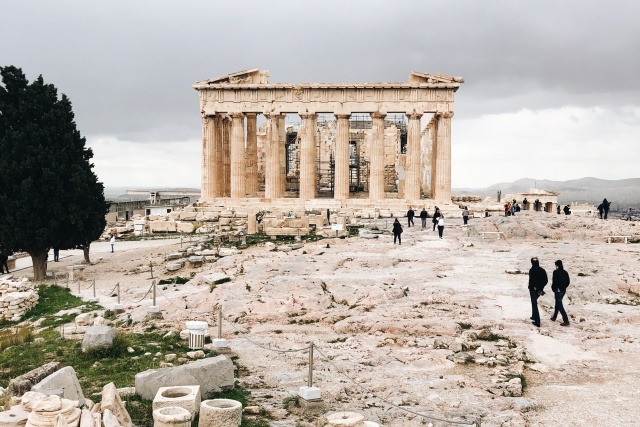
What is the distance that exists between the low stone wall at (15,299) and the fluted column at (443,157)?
28.6m

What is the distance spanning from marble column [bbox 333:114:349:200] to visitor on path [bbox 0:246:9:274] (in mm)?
21912

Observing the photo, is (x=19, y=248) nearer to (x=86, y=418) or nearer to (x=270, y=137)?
(x=86, y=418)

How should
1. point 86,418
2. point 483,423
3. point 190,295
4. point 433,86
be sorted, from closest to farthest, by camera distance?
1. point 86,418
2. point 483,423
3. point 190,295
4. point 433,86

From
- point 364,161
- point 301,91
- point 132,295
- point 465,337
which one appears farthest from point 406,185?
point 465,337

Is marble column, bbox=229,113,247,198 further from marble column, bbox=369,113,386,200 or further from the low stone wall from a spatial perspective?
the low stone wall

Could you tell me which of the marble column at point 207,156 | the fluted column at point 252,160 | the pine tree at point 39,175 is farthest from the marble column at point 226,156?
the pine tree at point 39,175

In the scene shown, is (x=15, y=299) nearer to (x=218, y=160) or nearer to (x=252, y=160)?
(x=218, y=160)

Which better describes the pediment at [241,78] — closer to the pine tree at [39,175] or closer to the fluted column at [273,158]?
the fluted column at [273,158]

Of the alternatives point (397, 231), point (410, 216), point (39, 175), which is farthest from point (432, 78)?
point (39, 175)

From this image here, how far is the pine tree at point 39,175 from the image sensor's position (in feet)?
72.2

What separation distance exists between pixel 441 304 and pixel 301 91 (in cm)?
2891

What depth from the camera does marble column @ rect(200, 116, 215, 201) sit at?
4088 cm

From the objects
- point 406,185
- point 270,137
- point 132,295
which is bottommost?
point 132,295

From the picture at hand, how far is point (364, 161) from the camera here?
5544 centimetres
